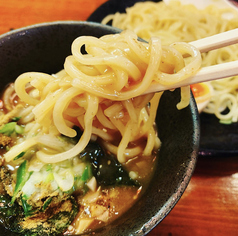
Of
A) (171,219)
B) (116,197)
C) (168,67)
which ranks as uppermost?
(168,67)

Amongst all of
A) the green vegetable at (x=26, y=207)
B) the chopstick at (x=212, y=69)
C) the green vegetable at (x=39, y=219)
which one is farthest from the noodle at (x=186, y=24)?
the green vegetable at (x=26, y=207)

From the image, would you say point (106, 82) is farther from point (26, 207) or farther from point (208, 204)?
point (208, 204)

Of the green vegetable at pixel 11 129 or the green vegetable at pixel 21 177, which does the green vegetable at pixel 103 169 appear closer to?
the green vegetable at pixel 21 177

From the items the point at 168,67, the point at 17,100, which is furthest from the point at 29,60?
the point at 168,67

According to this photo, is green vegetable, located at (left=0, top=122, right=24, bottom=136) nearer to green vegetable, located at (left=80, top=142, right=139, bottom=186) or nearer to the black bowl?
the black bowl

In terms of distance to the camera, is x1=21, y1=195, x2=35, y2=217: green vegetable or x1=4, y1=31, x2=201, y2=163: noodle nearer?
x1=4, y1=31, x2=201, y2=163: noodle

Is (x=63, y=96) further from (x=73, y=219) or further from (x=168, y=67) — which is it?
(x=73, y=219)

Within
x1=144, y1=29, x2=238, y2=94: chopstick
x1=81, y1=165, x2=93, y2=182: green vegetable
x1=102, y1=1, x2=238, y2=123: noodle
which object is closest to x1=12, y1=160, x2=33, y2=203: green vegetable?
x1=81, y1=165, x2=93, y2=182: green vegetable
